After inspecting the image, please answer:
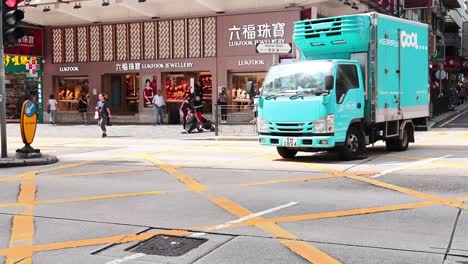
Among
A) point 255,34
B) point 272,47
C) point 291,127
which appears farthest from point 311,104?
point 255,34

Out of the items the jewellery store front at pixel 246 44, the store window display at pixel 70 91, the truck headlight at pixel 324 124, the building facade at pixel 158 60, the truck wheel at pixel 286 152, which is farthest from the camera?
the store window display at pixel 70 91

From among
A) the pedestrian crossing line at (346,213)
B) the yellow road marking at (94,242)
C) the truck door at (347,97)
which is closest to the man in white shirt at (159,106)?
A: the truck door at (347,97)

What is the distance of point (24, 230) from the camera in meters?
6.52

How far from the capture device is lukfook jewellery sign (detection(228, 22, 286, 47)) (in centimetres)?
2691

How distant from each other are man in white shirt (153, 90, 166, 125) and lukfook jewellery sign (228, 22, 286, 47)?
439 centimetres

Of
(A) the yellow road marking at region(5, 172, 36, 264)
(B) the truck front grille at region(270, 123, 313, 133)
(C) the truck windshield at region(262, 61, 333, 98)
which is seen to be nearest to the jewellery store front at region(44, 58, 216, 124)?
(C) the truck windshield at region(262, 61, 333, 98)

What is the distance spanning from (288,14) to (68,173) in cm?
1755

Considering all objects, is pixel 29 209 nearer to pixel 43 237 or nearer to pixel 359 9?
pixel 43 237

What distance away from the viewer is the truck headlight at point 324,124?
1199 cm

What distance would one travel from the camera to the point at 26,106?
13.9 meters

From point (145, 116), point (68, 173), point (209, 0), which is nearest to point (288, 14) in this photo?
point (209, 0)

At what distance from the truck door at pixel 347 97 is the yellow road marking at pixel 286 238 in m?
5.09

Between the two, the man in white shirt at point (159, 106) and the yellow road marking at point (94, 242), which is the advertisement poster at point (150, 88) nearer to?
the man in white shirt at point (159, 106)

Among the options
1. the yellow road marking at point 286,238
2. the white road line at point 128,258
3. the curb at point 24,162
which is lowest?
the white road line at point 128,258
